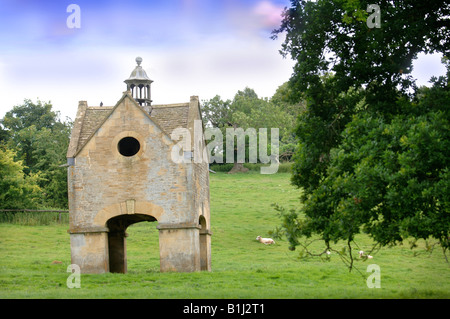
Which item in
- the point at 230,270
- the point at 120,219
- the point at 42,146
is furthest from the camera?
the point at 42,146

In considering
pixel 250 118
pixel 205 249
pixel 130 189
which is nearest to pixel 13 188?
pixel 205 249

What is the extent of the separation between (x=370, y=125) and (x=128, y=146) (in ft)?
46.1

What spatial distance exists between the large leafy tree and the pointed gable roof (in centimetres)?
761

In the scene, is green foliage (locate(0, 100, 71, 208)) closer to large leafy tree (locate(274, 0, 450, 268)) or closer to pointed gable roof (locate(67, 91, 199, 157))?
pointed gable roof (locate(67, 91, 199, 157))

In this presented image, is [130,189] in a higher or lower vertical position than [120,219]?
higher

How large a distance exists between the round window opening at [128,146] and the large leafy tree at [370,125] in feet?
31.7

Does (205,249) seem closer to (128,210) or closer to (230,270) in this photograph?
(230,270)

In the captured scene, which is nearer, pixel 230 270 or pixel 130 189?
pixel 130 189

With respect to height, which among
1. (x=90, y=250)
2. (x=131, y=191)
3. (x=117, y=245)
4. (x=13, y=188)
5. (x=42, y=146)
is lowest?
(x=117, y=245)

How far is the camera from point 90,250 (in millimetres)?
25672

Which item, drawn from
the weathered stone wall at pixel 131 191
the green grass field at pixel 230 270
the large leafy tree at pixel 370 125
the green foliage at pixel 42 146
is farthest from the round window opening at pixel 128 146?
the green foliage at pixel 42 146

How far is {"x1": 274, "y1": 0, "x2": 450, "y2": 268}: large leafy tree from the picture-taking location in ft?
52.0

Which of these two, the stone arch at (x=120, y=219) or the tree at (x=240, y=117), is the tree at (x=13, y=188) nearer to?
the stone arch at (x=120, y=219)

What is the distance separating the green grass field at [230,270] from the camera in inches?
817
